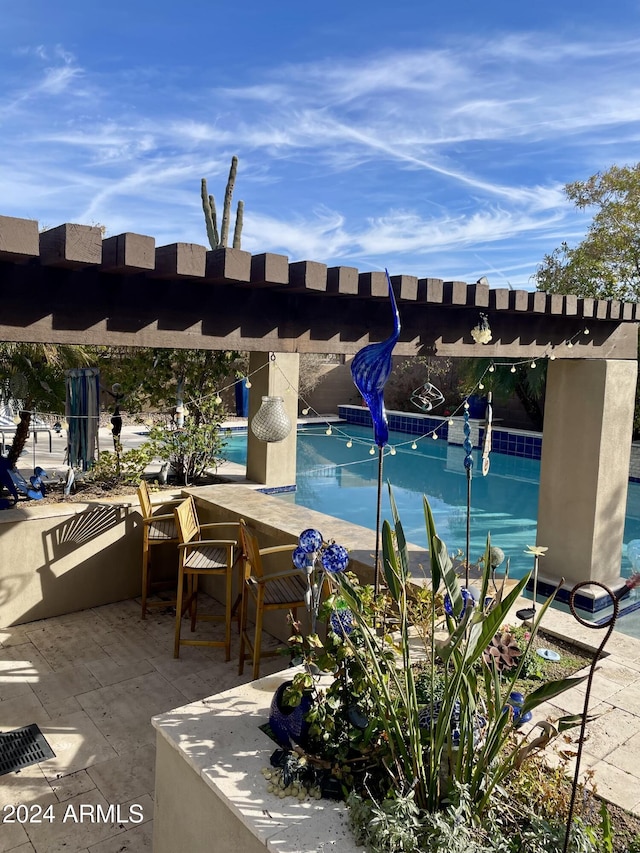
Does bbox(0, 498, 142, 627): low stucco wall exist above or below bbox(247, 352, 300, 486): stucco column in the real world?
below

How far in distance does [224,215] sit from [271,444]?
6.07 meters

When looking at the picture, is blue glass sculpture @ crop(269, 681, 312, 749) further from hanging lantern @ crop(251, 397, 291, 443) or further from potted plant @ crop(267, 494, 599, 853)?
hanging lantern @ crop(251, 397, 291, 443)

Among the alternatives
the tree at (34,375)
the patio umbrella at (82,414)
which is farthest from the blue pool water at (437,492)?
the patio umbrella at (82,414)

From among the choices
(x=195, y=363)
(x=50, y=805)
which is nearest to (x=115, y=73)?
(x=195, y=363)

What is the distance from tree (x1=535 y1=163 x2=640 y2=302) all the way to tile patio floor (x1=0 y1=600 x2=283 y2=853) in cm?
1356

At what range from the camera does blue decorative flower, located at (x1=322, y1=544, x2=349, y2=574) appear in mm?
2490

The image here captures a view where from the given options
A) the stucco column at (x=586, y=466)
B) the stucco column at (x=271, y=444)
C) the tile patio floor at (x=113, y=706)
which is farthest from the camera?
the stucco column at (x=271, y=444)

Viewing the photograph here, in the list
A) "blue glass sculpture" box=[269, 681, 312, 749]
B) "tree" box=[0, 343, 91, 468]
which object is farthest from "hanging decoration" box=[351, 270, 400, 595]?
"tree" box=[0, 343, 91, 468]

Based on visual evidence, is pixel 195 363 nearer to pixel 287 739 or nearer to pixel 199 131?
pixel 287 739

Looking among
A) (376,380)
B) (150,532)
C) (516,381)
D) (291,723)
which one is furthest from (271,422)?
(516,381)

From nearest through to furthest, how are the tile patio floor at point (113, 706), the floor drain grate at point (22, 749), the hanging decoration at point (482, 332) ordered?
the tile patio floor at point (113, 706)
the floor drain grate at point (22, 749)
the hanging decoration at point (482, 332)

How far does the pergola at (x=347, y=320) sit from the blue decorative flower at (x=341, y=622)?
1.75 metres

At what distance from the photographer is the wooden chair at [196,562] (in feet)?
14.8

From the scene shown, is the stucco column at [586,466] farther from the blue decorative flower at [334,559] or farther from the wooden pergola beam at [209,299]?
the blue decorative flower at [334,559]
